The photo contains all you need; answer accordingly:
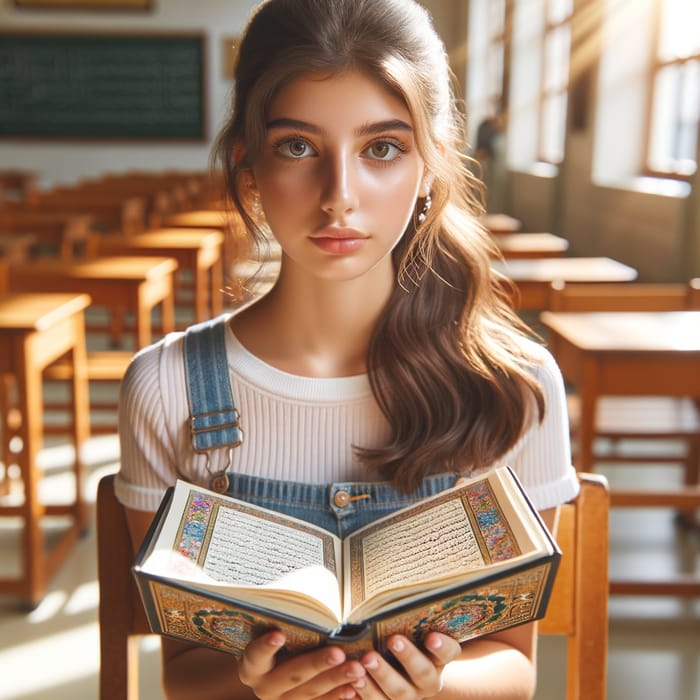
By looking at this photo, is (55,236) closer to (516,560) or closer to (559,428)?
(559,428)

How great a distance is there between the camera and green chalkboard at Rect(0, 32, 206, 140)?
1288 centimetres

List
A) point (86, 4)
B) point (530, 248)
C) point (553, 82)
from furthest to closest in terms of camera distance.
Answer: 1. point (86, 4)
2. point (553, 82)
3. point (530, 248)

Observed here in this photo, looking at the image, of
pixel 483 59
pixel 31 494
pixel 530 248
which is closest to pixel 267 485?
pixel 31 494

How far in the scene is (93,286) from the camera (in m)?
3.40

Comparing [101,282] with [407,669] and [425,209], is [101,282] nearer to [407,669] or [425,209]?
[425,209]

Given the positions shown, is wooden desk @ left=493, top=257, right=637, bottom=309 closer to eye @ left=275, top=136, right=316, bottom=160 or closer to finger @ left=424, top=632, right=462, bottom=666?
eye @ left=275, top=136, right=316, bottom=160

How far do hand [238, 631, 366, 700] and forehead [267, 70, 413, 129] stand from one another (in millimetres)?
499

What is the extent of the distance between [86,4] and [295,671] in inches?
530

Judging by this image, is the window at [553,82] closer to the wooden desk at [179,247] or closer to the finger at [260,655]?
the wooden desk at [179,247]

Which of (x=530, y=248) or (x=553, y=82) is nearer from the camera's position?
(x=530, y=248)

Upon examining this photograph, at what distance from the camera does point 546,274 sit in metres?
3.81

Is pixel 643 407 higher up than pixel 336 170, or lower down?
lower down

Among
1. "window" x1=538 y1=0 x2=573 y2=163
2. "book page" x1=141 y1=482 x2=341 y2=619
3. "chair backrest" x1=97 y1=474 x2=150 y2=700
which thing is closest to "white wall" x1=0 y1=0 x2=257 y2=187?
"window" x1=538 y1=0 x2=573 y2=163

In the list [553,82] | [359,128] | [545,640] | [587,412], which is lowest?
[545,640]
